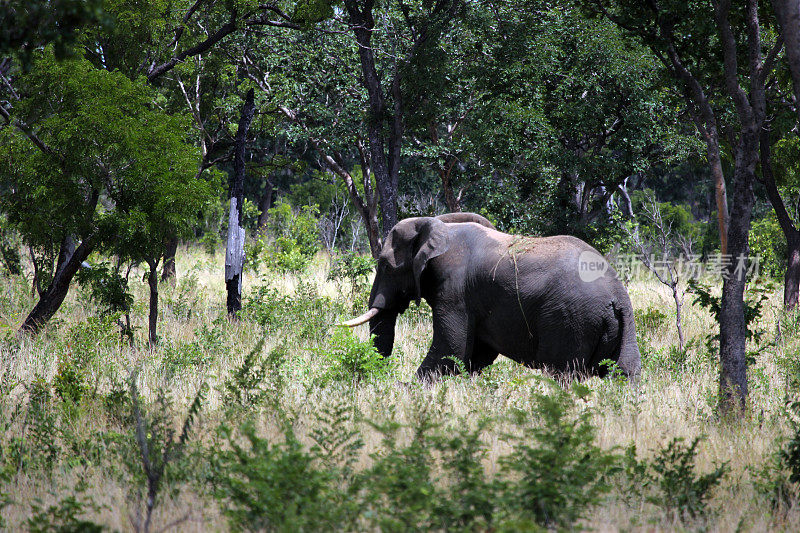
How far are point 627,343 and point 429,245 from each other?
2.43 meters

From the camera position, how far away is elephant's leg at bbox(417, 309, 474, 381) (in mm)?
8695

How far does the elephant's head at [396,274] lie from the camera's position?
29.7 feet

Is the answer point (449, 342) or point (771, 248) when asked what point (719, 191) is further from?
point (771, 248)

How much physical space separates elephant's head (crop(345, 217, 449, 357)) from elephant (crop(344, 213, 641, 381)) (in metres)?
0.01

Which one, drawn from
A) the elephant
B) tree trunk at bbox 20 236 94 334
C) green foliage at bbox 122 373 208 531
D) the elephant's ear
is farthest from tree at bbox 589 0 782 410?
tree trunk at bbox 20 236 94 334

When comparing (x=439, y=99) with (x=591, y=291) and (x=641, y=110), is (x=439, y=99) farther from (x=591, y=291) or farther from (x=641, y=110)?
(x=591, y=291)

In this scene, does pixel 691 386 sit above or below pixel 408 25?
below

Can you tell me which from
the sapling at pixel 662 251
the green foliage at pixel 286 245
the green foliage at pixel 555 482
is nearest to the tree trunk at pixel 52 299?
the sapling at pixel 662 251

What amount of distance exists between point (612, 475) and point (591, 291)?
3.15 meters

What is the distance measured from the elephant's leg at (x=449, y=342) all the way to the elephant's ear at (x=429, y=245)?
407mm

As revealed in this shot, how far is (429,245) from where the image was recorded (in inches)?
349

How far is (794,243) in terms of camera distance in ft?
41.1

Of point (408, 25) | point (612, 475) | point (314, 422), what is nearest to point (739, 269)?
point (612, 475)

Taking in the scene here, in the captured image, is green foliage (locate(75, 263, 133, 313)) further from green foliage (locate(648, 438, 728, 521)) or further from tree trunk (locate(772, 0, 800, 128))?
tree trunk (locate(772, 0, 800, 128))
